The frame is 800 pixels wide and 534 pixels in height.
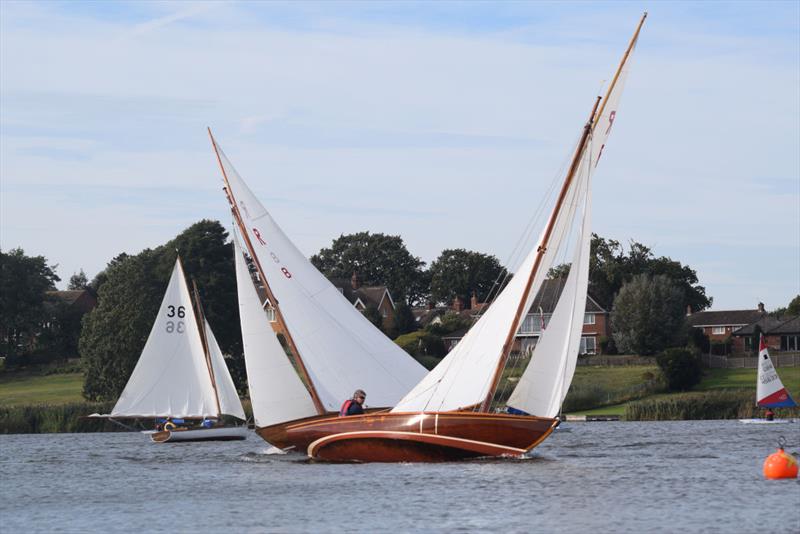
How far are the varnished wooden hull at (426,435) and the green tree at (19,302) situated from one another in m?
88.0

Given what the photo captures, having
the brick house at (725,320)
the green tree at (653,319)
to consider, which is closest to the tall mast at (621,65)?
the green tree at (653,319)

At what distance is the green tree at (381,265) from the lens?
181125 mm

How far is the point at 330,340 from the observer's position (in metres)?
44.3

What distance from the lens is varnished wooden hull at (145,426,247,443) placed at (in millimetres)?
60344

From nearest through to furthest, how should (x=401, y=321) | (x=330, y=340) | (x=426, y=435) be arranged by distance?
(x=426, y=435) → (x=330, y=340) → (x=401, y=321)

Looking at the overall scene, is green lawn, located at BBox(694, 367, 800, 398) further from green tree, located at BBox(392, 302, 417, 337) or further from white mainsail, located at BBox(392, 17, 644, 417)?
white mainsail, located at BBox(392, 17, 644, 417)

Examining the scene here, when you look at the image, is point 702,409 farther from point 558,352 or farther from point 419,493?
point 419,493

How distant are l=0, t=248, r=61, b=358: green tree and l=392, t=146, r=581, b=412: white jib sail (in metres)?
90.6

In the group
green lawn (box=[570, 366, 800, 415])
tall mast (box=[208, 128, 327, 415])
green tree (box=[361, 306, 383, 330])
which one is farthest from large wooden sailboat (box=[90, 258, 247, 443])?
green tree (box=[361, 306, 383, 330])

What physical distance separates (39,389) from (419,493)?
75239 mm

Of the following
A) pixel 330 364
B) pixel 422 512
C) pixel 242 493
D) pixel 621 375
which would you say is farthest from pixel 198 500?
pixel 621 375

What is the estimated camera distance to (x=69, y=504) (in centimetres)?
3431

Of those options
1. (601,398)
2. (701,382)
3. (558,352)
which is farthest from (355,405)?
(701,382)

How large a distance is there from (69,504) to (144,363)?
2617 centimetres
